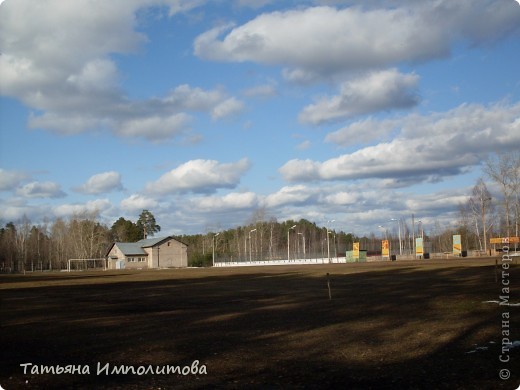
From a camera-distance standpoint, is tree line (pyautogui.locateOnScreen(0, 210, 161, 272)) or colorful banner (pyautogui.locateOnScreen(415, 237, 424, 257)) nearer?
colorful banner (pyautogui.locateOnScreen(415, 237, 424, 257))

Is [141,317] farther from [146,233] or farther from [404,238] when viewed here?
[146,233]

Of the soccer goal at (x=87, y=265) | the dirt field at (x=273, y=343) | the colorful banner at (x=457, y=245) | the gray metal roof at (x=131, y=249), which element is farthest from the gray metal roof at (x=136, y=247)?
the dirt field at (x=273, y=343)

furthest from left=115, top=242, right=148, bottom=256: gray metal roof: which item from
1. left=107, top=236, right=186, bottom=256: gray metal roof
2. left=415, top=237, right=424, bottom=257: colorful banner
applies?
left=415, top=237, right=424, bottom=257: colorful banner

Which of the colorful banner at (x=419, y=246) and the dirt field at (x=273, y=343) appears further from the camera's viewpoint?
the colorful banner at (x=419, y=246)

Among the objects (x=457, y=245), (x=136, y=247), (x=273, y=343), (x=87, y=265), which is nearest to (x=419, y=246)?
(x=457, y=245)

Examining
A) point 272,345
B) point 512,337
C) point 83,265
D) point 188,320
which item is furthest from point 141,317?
point 83,265

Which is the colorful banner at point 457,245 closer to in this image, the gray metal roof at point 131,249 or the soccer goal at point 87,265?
the gray metal roof at point 131,249

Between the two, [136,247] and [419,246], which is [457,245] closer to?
[419,246]

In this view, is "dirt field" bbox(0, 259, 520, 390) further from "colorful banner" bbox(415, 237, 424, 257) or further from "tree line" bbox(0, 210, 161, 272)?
"tree line" bbox(0, 210, 161, 272)

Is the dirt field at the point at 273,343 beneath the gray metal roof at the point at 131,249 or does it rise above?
beneath

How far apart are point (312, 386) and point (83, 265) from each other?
116 metres

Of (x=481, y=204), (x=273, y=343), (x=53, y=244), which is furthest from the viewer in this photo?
(x=53, y=244)

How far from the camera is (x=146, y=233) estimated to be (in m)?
155

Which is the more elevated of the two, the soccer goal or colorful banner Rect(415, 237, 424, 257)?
colorful banner Rect(415, 237, 424, 257)
